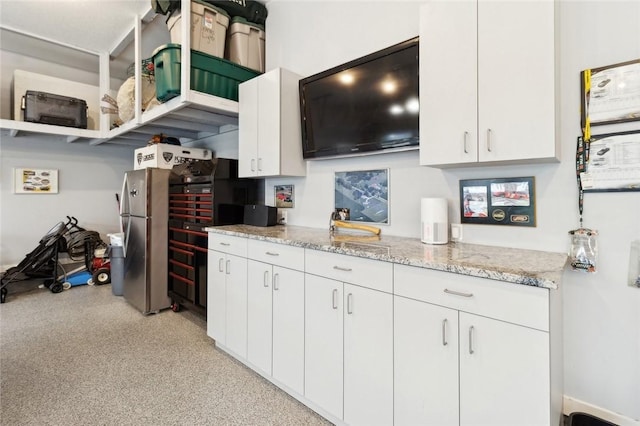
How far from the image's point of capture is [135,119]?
359cm

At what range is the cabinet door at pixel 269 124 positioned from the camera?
8.76 ft

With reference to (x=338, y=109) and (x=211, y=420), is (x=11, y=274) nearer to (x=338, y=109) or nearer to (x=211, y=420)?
(x=211, y=420)

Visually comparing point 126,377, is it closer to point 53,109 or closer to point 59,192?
point 53,109

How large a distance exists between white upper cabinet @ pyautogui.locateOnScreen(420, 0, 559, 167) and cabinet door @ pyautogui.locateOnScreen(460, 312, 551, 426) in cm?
85

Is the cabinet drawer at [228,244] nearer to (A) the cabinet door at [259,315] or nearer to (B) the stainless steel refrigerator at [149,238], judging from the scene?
(A) the cabinet door at [259,315]

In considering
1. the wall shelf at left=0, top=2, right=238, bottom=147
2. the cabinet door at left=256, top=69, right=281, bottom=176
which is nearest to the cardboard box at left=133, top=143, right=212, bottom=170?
the wall shelf at left=0, top=2, right=238, bottom=147

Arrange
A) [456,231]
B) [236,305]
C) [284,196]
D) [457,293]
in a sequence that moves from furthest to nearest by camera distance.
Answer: [284,196]
[236,305]
[456,231]
[457,293]

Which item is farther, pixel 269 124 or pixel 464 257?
pixel 269 124

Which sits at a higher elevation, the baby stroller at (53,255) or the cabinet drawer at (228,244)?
the cabinet drawer at (228,244)

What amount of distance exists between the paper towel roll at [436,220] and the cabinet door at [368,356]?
22.8 inches

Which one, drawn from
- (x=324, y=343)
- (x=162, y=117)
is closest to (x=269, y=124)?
(x=162, y=117)

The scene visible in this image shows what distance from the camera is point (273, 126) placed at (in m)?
2.70

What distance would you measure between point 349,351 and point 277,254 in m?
0.78

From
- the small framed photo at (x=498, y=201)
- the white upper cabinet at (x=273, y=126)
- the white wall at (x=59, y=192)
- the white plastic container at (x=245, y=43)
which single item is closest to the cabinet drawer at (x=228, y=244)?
the white upper cabinet at (x=273, y=126)
